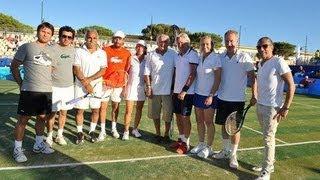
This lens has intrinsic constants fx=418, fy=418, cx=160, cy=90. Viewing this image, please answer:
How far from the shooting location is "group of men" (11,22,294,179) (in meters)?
6.71

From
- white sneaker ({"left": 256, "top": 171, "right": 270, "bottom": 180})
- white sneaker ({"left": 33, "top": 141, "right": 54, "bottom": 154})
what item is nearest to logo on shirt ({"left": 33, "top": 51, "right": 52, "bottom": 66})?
white sneaker ({"left": 33, "top": 141, "right": 54, "bottom": 154})

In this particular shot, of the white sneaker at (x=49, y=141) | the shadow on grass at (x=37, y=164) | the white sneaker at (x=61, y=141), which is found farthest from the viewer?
the white sneaker at (x=61, y=141)

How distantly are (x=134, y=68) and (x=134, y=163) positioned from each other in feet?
8.35

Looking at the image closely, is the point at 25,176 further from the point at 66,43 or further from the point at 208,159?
the point at 208,159

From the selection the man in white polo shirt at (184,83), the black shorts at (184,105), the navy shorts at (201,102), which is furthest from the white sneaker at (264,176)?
the black shorts at (184,105)

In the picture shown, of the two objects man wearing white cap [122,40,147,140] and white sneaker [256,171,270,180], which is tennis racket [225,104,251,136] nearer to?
white sneaker [256,171,270,180]

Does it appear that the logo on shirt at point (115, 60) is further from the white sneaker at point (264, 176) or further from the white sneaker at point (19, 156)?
the white sneaker at point (264, 176)

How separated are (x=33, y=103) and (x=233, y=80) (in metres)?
3.49

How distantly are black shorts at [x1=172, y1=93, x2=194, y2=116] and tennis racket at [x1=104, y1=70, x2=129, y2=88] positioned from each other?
3.99ft

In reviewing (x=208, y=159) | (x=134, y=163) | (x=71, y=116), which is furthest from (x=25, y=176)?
(x=71, y=116)

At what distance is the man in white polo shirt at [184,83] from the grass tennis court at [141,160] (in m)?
0.45

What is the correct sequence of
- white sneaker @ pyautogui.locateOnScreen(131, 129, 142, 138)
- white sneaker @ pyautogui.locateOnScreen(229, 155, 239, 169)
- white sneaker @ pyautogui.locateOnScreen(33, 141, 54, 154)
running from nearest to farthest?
1. white sneaker @ pyautogui.locateOnScreen(229, 155, 239, 169)
2. white sneaker @ pyautogui.locateOnScreen(33, 141, 54, 154)
3. white sneaker @ pyautogui.locateOnScreen(131, 129, 142, 138)

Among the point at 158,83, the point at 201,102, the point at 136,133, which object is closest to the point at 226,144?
the point at 201,102

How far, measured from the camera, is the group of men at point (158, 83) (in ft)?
22.0
